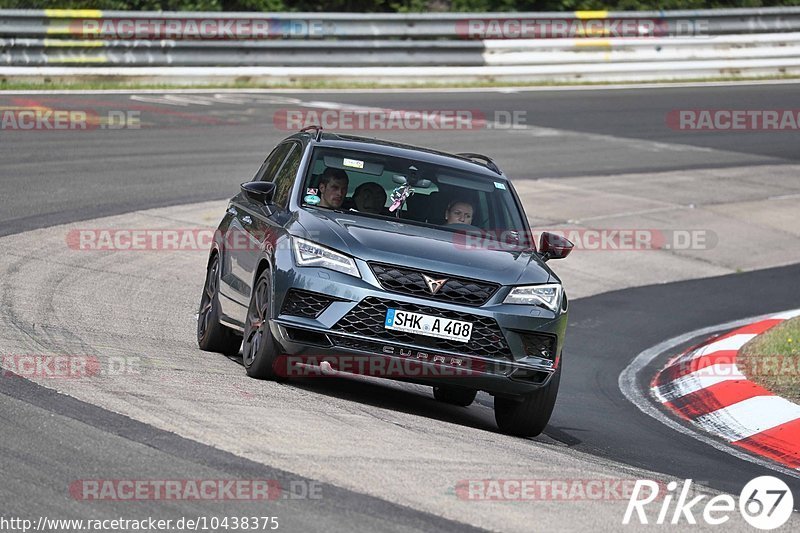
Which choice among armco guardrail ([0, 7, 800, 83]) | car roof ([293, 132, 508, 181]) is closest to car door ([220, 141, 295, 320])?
car roof ([293, 132, 508, 181])

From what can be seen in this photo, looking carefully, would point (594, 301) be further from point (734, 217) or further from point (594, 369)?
point (734, 217)

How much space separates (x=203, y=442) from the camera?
634cm

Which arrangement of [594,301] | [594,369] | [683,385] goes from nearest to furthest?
1. [683,385]
2. [594,369]
3. [594,301]

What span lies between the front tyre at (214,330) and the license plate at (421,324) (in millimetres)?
2086

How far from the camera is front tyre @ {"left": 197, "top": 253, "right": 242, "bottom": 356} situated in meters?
9.73

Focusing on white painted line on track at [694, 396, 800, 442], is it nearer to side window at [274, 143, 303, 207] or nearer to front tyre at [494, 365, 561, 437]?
front tyre at [494, 365, 561, 437]

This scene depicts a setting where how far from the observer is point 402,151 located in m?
9.57

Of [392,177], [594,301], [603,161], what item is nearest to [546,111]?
[603,161]

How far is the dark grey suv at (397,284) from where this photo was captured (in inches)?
312

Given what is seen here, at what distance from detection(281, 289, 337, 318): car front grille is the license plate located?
0.36 metres

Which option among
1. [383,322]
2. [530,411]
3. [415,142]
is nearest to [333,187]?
[383,322]

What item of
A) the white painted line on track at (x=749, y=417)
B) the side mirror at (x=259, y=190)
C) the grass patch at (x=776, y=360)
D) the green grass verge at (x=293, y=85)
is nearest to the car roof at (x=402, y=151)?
the side mirror at (x=259, y=190)

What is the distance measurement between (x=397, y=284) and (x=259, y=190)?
1.55 m

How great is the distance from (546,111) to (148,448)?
20.3 m
